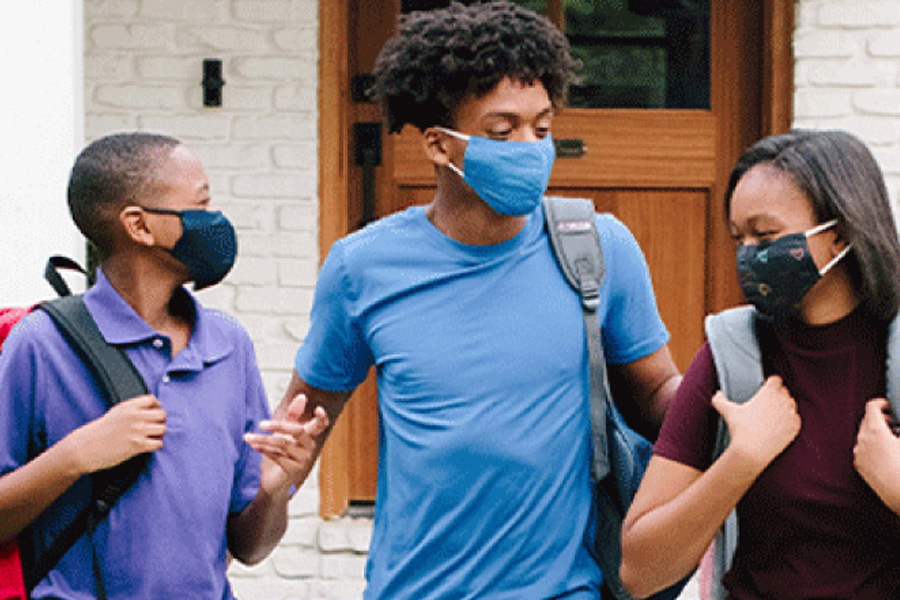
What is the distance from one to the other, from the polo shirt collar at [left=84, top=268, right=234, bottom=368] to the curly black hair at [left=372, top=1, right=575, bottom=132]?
1.78 feet

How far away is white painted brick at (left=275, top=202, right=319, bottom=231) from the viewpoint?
417 cm

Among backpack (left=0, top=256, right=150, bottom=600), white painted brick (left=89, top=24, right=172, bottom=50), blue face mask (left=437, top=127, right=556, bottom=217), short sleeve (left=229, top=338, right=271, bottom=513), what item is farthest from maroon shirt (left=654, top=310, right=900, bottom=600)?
white painted brick (left=89, top=24, right=172, bottom=50)

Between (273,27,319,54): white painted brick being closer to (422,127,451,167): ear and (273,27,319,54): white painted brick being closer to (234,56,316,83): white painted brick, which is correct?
(234,56,316,83): white painted brick

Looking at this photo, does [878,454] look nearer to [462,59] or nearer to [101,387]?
[462,59]

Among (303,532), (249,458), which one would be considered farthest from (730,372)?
(303,532)

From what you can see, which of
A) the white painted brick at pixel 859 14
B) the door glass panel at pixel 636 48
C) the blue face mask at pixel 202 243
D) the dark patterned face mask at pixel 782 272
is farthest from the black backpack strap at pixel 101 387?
the white painted brick at pixel 859 14

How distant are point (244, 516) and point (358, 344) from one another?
41 cm

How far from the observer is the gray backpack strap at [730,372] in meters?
1.86

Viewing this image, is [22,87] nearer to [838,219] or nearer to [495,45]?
[495,45]

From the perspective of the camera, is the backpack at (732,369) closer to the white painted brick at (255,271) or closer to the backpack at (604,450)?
the backpack at (604,450)

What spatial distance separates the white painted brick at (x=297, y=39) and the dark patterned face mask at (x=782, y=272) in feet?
8.51

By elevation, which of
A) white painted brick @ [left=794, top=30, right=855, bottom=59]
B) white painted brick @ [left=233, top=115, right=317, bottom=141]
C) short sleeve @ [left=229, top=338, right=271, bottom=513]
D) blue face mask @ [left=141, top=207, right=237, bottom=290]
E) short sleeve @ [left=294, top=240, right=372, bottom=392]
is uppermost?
white painted brick @ [left=794, top=30, right=855, bottom=59]

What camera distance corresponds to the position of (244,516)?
2.27 meters

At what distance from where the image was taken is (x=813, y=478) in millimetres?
1797
